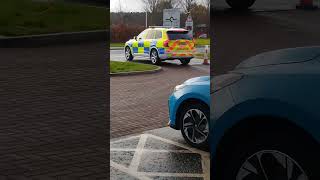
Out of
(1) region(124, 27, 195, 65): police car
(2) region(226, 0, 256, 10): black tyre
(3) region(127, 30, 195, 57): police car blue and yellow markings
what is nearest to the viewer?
(2) region(226, 0, 256, 10): black tyre

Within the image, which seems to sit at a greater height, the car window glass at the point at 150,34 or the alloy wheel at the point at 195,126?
the car window glass at the point at 150,34

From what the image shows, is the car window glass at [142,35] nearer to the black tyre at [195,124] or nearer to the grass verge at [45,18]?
the grass verge at [45,18]

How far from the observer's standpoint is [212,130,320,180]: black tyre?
3.26m

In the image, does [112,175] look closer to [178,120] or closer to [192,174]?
[192,174]

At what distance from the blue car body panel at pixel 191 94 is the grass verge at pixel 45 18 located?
1671cm

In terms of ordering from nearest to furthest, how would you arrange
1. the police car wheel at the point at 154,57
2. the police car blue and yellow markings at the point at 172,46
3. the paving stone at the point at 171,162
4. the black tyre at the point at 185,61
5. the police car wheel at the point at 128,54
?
the paving stone at the point at 171,162 < the police car blue and yellow markings at the point at 172,46 < the police car wheel at the point at 154,57 < the black tyre at the point at 185,61 < the police car wheel at the point at 128,54

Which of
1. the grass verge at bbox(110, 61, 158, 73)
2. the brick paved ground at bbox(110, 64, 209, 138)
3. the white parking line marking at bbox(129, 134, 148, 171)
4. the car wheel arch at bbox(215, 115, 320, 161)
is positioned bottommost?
the brick paved ground at bbox(110, 64, 209, 138)

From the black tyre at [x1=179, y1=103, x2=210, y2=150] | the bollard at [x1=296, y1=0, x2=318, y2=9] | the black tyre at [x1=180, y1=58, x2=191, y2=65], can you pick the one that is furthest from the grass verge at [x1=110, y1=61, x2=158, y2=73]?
the bollard at [x1=296, y1=0, x2=318, y2=9]

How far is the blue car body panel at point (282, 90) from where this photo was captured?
3.12 m

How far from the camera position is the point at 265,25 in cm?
318

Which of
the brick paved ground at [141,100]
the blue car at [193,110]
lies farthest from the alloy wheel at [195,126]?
the brick paved ground at [141,100]

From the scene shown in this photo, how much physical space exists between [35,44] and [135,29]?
13.0 ft

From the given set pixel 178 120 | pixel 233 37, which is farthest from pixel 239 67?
pixel 178 120

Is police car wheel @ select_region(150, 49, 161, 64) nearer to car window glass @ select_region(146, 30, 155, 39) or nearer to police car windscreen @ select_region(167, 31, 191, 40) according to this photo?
car window glass @ select_region(146, 30, 155, 39)
